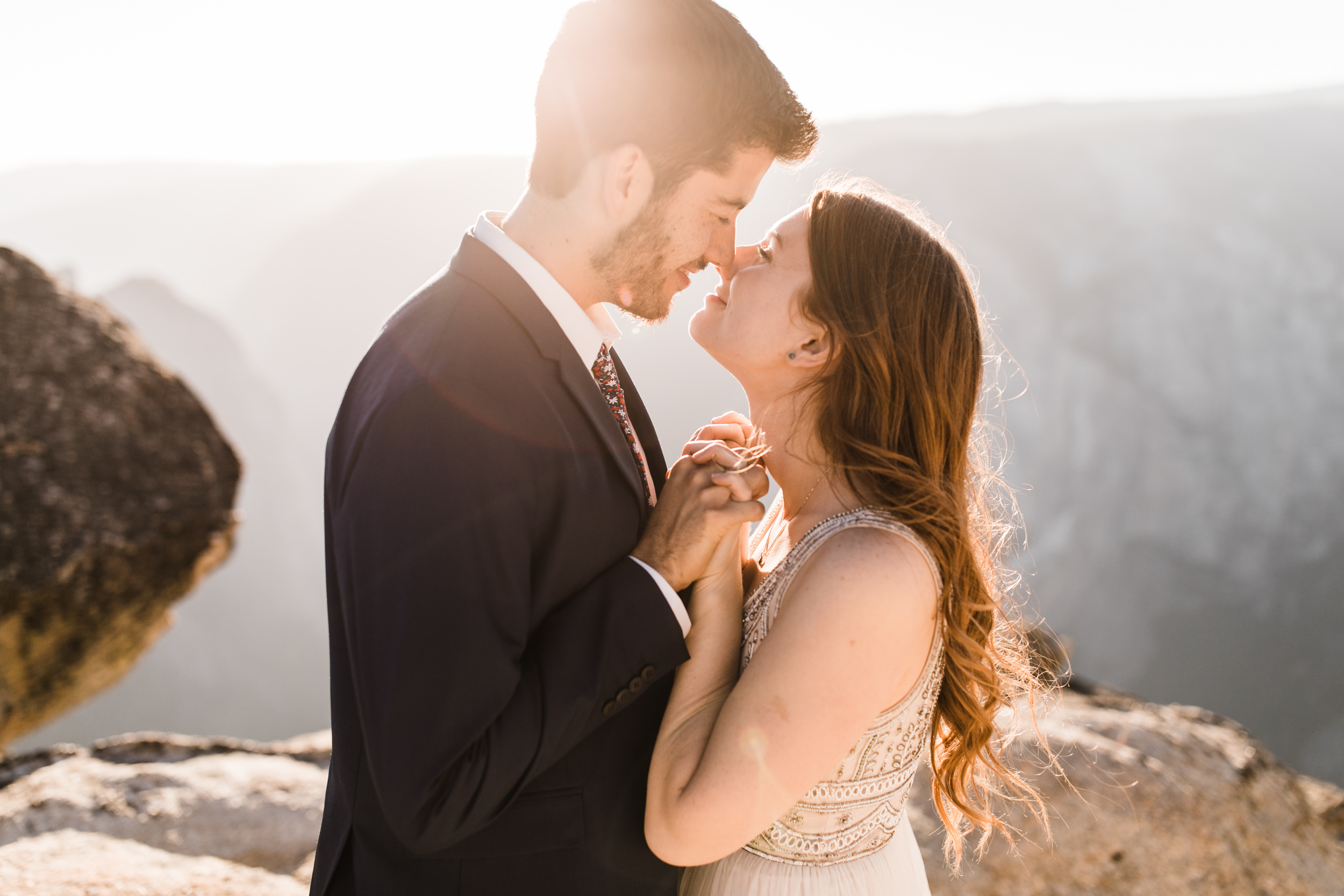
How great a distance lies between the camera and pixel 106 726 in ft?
90.8

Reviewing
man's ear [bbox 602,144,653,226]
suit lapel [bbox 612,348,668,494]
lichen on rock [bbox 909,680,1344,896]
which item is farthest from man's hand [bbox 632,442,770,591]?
lichen on rock [bbox 909,680,1344,896]

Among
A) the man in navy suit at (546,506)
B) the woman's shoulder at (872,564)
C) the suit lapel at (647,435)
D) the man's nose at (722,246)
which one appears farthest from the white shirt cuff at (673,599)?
the man's nose at (722,246)

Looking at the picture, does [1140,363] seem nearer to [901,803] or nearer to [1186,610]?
[1186,610]

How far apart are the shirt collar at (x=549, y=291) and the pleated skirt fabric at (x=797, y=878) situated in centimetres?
152

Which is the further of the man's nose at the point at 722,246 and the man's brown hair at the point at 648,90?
the man's nose at the point at 722,246

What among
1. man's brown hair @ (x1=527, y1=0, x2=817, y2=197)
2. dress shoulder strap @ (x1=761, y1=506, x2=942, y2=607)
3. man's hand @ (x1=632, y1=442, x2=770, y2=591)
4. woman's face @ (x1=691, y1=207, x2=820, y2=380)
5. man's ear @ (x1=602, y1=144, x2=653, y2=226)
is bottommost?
dress shoulder strap @ (x1=761, y1=506, x2=942, y2=607)

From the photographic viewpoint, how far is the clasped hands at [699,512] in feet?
5.30

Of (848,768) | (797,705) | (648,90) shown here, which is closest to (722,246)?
(648,90)

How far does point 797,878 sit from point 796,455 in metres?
1.23

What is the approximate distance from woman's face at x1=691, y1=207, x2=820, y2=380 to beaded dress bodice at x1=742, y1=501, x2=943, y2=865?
530mm

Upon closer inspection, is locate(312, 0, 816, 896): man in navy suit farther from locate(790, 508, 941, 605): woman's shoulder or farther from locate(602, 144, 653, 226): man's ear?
locate(790, 508, 941, 605): woman's shoulder

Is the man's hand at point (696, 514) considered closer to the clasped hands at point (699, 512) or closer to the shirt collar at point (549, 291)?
the clasped hands at point (699, 512)

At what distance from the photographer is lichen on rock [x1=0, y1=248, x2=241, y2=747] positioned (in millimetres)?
4766

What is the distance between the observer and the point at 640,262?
6.56 ft
